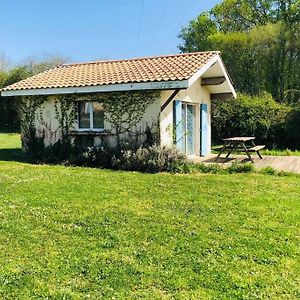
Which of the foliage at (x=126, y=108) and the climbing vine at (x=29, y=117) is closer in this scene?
Result: the foliage at (x=126, y=108)

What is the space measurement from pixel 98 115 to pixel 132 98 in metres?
1.65

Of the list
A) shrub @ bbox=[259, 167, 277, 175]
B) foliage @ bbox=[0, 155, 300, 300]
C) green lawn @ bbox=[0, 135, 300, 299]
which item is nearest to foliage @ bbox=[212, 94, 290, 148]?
shrub @ bbox=[259, 167, 277, 175]

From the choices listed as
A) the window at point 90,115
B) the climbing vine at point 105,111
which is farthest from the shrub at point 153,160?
the window at point 90,115

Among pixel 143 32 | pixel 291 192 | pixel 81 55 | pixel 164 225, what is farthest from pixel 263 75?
pixel 164 225

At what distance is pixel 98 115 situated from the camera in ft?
44.4

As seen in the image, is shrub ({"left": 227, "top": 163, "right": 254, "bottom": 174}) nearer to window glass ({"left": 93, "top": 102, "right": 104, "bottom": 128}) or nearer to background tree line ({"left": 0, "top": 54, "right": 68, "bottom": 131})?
window glass ({"left": 93, "top": 102, "right": 104, "bottom": 128})

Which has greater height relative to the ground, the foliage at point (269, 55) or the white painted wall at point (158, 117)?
the foliage at point (269, 55)

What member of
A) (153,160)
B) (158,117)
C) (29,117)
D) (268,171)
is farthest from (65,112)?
(268,171)

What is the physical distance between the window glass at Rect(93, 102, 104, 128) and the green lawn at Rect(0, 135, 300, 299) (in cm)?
477

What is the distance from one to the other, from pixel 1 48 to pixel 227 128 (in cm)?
2867

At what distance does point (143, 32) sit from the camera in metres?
24.3

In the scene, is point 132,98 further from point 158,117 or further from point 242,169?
point 242,169

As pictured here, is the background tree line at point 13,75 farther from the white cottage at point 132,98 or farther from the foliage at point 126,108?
the foliage at point 126,108

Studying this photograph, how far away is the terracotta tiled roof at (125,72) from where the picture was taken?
40.1 feet
